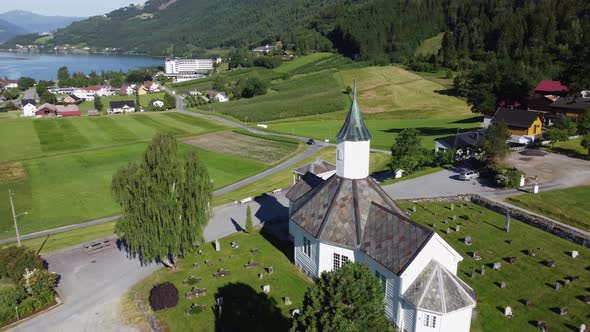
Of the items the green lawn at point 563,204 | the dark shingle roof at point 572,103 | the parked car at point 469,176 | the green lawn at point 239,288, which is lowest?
the green lawn at point 239,288

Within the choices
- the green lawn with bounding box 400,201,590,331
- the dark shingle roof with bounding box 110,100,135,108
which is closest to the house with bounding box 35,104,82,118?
the dark shingle roof with bounding box 110,100,135,108

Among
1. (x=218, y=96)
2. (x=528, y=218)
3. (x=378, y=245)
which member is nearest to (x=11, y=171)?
(x=378, y=245)

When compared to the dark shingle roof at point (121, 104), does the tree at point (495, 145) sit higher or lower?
higher

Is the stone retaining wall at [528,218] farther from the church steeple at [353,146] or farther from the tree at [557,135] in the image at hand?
the tree at [557,135]

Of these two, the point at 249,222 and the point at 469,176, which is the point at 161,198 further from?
the point at 469,176

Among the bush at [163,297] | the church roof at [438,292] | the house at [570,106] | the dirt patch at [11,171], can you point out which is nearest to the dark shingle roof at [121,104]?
the dirt patch at [11,171]

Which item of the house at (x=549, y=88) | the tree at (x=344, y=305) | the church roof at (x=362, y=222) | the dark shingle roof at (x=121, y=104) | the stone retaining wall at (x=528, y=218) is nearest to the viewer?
the tree at (x=344, y=305)

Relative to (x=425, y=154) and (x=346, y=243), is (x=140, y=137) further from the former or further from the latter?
(x=346, y=243)

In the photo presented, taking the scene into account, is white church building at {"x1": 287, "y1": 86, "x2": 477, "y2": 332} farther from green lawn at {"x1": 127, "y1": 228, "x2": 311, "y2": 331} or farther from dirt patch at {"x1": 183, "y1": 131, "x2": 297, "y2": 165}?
dirt patch at {"x1": 183, "y1": 131, "x2": 297, "y2": 165}
